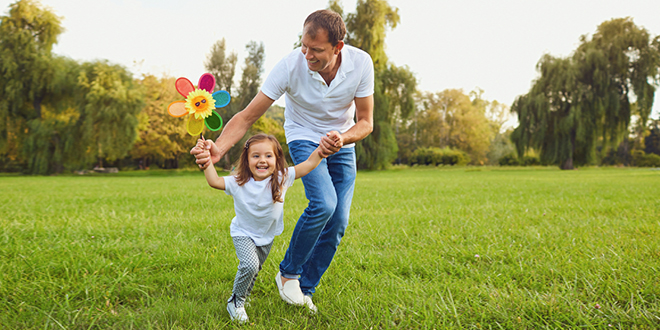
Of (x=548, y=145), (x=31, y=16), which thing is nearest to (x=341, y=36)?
(x=548, y=145)

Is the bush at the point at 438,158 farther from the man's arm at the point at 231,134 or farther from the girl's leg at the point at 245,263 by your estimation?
the girl's leg at the point at 245,263

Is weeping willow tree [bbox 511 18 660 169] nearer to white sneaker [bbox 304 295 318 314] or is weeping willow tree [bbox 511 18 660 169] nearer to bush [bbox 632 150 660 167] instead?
bush [bbox 632 150 660 167]

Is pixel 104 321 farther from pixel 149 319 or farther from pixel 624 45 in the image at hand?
pixel 624 45

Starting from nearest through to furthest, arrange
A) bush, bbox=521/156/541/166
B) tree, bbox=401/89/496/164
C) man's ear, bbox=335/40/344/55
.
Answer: man's ear, bbox=335/40/344/55 → bush, bbox=521/156/541/166 → tree, bbox=401/89/496/164

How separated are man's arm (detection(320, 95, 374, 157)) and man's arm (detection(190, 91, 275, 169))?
0.57 m

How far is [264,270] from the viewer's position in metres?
3.36

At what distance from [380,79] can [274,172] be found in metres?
26.4

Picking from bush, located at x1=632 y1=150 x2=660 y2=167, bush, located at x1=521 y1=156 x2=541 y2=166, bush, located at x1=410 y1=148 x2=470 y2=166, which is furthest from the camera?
bush, located at x1=410 y1=148 x2=470 y2=166

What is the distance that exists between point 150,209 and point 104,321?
16.2 ft

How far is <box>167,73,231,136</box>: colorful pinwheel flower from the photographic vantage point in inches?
88.7

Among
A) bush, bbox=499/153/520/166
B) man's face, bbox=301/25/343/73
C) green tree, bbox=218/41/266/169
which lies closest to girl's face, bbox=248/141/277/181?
man's face, bbox=301/25/343/73

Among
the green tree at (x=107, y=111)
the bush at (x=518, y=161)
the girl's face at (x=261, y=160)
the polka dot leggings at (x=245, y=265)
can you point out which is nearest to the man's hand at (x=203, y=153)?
the girl's face at (x=261, y=160)

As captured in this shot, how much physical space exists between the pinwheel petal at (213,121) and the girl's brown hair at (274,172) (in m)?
0.27

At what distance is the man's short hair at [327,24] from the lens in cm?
237
